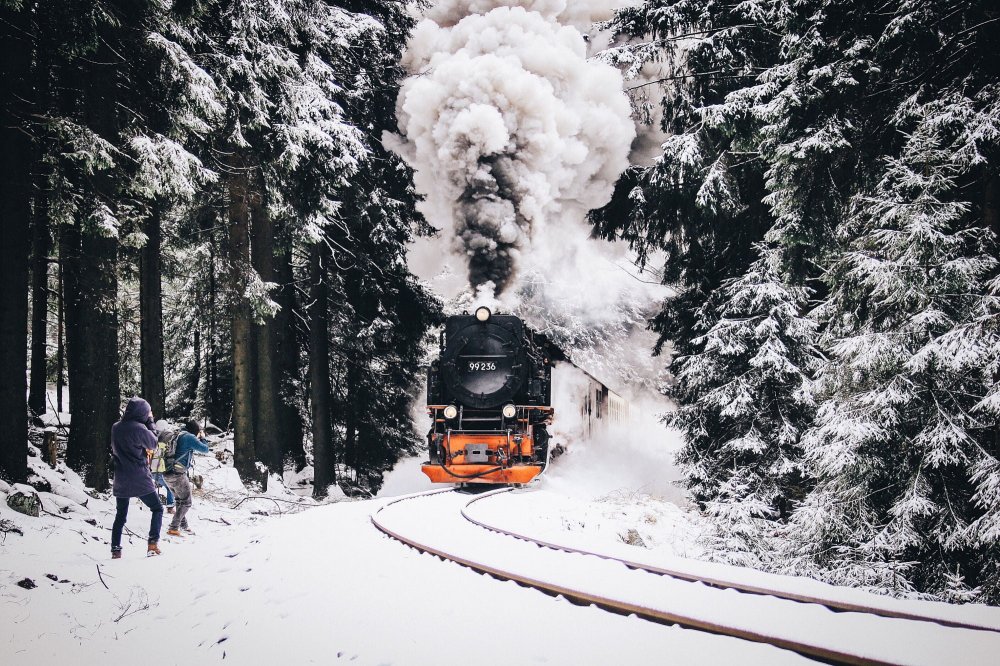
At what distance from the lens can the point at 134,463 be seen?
21.2ft

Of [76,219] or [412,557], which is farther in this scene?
[76,219]

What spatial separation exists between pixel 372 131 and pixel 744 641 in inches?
579

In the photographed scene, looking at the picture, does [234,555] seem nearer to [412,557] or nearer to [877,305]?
[412,557]

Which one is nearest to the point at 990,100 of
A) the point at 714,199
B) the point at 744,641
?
the point at 714,199

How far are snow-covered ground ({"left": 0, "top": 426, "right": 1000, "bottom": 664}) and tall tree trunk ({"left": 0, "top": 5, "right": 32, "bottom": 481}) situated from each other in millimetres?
716

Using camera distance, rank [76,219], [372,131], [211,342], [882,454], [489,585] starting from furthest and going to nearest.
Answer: [211,342] → [372,131] → [76,219] → [882,454] → [489,585]

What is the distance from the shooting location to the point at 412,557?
5.95m

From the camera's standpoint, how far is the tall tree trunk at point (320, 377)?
1357 centimetres

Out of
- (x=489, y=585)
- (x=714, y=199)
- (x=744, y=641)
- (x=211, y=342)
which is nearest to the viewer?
(x=744, y=641)

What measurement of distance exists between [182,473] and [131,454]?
1.30 metres

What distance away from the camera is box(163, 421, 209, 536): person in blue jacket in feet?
24.7

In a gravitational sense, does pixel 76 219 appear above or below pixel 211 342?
above

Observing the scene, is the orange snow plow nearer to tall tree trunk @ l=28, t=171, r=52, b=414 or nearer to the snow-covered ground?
the snow-covered ground

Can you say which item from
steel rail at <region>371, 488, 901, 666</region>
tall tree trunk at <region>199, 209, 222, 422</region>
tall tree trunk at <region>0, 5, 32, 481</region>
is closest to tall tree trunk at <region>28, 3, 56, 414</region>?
tall tree trunk at <region>0, 5, 32, 481</region>
